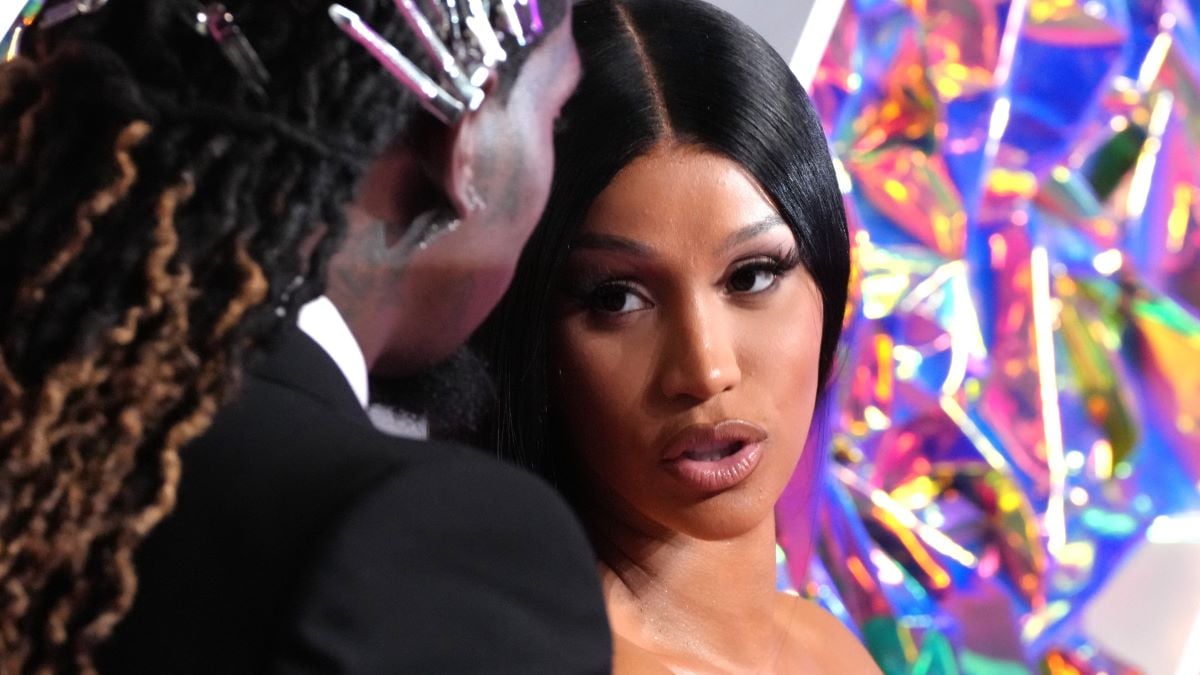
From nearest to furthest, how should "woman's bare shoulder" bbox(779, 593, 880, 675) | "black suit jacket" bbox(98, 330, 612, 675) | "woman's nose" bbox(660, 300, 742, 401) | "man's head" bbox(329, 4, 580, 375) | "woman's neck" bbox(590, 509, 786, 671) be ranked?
"black suit jacket" bbox(98, 330, 612, 675)
"man's head" bbox(329, 4, 580, 375)
"woman's nose" bbox(660, 300, 742, 401)
"woman's neck" bbox(590, 509, 786, 671)
"woman's bare shoulder" bbox(779, 593, 880, 675)

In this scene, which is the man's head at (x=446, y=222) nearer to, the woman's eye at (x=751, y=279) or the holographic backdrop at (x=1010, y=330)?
the woman's eye at (x=751, y=279)

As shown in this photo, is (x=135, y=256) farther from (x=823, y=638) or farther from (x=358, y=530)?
(x=823, y=638)

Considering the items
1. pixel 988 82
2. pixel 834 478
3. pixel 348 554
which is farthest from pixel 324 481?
pixel 988 82

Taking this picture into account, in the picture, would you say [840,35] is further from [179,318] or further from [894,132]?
[179,318]

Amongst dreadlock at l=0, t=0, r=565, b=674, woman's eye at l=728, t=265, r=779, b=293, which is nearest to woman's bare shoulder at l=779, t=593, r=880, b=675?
woman's eye at l=728, t=265, r=779, b=293

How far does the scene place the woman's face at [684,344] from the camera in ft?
3.36

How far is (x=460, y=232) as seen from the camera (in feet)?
2.22

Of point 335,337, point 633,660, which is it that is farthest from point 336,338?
point 633,660

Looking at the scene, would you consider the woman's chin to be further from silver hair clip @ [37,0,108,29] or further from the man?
silver hair clip @ [37,0,108,29]

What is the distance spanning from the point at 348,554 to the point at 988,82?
1.28m

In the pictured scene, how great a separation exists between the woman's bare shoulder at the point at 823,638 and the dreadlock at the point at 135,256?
82 cm

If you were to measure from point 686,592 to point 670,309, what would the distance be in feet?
0.85

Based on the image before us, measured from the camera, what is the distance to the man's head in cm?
64

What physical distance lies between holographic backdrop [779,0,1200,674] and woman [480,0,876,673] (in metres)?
0.48
